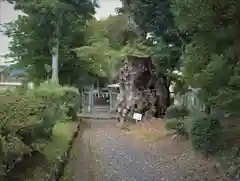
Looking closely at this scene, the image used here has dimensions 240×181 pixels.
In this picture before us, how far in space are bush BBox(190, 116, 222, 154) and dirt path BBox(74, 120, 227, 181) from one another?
1.12 feet

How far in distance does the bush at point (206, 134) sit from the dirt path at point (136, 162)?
0.34m

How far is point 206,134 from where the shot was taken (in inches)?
240

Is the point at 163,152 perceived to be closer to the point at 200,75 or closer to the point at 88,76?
the point at 200,75

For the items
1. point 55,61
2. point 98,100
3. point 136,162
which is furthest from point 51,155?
point 98,100

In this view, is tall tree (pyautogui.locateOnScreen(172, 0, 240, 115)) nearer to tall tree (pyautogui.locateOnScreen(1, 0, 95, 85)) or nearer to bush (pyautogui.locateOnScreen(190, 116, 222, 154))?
bush (pyautogui.locateOnScreen(190, 116, 222, 154))

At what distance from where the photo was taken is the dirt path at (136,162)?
18.4ft

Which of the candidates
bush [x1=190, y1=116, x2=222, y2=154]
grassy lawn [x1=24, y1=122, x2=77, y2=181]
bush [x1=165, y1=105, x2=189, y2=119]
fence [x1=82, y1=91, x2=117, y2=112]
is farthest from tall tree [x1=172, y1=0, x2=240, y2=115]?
fence [x1=82, y1=91, x2=117, y2=112]

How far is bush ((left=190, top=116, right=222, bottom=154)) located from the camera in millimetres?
5703

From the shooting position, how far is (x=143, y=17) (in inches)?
391

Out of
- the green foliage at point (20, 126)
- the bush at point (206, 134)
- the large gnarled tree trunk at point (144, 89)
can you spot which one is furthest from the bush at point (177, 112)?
the green foliage at point (20, 126)

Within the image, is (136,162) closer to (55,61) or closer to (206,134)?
(206,134)

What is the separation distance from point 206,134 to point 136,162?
4.91 ft

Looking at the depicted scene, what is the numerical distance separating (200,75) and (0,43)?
57.1 feet

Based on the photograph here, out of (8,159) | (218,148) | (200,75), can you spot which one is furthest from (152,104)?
(8,159)
